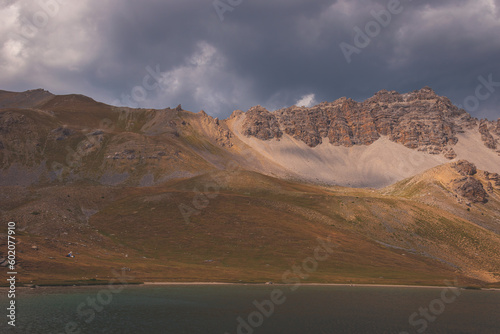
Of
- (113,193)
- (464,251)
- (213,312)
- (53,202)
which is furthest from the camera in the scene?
(113,193)

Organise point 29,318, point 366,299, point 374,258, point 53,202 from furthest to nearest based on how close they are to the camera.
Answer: point 53,202, point 374,258, point 366,299, point 29,318

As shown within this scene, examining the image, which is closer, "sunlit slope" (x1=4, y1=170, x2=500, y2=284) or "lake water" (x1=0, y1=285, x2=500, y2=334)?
"lake water" (x1=0, y1=285, x2=500, y2=334)

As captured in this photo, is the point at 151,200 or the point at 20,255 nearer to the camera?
the point at 20,255

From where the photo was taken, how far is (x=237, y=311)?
46.8m

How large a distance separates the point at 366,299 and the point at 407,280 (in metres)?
35.1

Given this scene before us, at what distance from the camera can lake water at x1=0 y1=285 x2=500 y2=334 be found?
126ft

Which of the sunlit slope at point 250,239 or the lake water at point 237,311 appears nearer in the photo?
the lake water at point 237,311

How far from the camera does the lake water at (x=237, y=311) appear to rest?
3848 centimetres

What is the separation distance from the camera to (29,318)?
38281 mm

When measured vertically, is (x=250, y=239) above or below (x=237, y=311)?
above

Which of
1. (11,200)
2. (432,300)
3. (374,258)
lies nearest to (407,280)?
(374,258)

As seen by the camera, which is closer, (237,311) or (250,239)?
(237,311)

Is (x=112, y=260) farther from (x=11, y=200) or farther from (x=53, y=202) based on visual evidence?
(x=11, y=200)

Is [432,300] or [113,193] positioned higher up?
[113,193]
